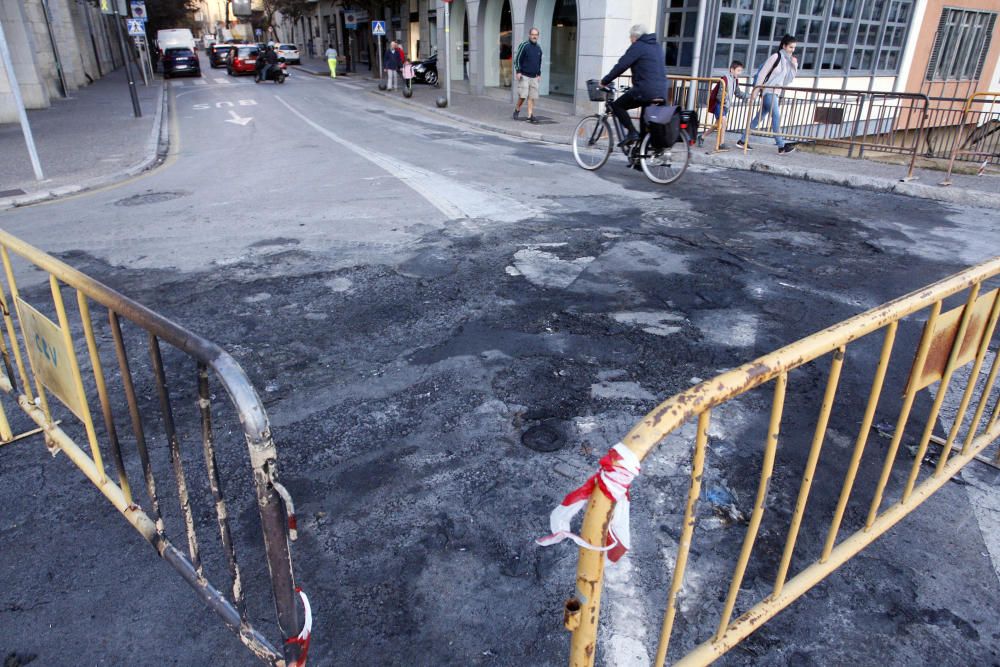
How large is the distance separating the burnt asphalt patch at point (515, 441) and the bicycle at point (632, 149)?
313 centimetres

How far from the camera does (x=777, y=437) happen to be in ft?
7.59

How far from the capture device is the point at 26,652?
2.41 metres

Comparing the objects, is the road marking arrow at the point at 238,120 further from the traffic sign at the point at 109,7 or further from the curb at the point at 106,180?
the traffic sign at the point at 109,7

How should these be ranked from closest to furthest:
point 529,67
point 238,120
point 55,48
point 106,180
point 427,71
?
1. point 106,180
2. point 529,67
3. point 238,120
4. point 55,48
5. point 427,71

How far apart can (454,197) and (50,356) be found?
673 centimetres

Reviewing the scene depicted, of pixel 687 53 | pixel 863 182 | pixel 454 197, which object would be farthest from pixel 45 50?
pixel 863 182

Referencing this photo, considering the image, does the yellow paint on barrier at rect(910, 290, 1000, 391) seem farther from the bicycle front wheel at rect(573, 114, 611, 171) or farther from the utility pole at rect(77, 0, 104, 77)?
the utility pole at rect(77, 0, 104, 77)

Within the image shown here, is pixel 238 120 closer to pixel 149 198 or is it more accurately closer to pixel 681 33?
pixel 149 198

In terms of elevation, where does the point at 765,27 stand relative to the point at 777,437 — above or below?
above

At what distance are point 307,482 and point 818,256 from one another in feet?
18.6

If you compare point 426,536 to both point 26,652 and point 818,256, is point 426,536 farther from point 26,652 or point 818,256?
point 818,256

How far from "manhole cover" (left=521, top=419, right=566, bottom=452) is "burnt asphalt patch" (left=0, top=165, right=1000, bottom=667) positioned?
0.09 feet

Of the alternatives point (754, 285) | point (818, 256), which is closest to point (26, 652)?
point (754, 285)

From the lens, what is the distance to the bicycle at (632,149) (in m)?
9.98
